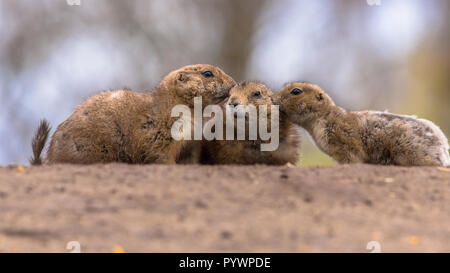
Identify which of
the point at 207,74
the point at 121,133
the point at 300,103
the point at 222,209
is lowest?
the point at 222,209

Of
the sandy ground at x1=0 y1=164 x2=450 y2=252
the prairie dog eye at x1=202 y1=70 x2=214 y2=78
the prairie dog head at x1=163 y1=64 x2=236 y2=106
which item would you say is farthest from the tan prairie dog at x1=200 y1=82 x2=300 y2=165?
the sandy ground at x1=0 y1=164 x2=450 y2=252

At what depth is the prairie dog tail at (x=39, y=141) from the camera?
8067mm

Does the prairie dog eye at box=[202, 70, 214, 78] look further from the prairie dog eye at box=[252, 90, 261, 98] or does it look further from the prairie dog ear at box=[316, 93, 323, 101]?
the prairie dog ear at box=[316, 93, 323, 101]

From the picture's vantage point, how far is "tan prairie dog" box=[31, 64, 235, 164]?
782 cm

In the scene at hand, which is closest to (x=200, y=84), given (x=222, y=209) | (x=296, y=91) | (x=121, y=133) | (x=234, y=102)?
(x=234, y=102)

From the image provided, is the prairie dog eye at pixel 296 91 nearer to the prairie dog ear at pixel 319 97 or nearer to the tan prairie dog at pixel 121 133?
the prairie dog ear at pixel 319 97

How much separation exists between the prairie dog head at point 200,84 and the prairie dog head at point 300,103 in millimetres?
919

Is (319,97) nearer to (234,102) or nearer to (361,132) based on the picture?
(361,132)

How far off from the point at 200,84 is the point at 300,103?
1.67 meters

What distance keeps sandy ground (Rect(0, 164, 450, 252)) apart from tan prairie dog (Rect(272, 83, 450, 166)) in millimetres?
1403

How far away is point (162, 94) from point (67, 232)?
3.96m

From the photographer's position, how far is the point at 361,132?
8.68 meters
